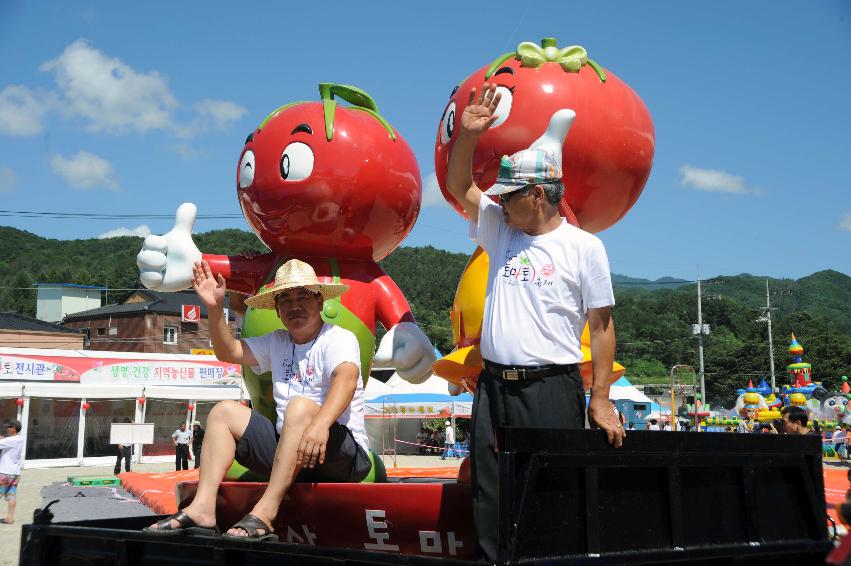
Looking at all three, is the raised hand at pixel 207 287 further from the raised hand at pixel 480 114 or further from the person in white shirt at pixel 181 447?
the person in white shirt at pixel 181 447

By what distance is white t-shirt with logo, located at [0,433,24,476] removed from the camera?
36.1 feet

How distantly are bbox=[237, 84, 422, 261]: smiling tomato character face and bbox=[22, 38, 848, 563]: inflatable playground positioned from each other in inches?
0.5

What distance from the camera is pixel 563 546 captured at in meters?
2.50

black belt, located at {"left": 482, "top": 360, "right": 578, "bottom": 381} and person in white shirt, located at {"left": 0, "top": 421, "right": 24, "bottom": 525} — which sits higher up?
black belt, located at {"left": 482, "top": 360, "right": 578, "bottom": 381}

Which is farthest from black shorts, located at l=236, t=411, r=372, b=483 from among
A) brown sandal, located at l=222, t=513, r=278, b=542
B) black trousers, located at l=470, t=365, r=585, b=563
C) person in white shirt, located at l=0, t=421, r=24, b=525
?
person in white shirt, located at l=0, t=421, r=24, b=525

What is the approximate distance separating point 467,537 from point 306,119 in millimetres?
3512

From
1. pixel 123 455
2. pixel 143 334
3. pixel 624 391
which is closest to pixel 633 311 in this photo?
pixel 143 334

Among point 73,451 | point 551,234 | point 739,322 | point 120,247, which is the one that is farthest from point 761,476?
point 120,247

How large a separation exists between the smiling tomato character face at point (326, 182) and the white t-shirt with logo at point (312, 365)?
5.64 ft

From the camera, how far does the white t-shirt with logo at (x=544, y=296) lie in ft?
9.71

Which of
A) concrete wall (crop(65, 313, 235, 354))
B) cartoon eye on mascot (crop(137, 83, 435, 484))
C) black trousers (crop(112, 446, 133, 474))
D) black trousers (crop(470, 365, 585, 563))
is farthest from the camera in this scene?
concrete wall (crop(65, 313, 235, 354))

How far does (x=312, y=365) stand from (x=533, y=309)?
127 centimetres

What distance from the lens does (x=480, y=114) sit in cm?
321

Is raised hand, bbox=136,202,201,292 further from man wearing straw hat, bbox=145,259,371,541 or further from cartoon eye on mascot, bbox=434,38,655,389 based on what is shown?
cartoon eye on mascot, bbox=434,38,655,389
